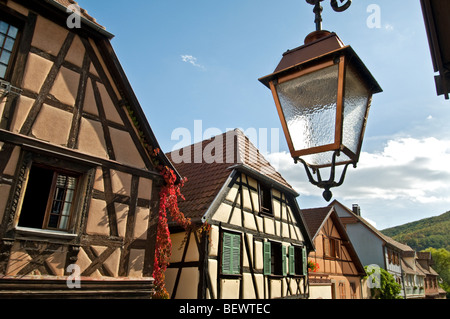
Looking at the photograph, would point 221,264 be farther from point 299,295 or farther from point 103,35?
point 103,35

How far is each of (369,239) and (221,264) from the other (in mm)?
22033

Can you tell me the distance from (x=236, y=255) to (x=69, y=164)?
19.7 feet

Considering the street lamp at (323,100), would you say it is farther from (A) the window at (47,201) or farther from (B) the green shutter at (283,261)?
(B) the green shutter at (283,261)

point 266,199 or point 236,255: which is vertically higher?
point 266,199

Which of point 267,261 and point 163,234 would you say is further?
point 267,261

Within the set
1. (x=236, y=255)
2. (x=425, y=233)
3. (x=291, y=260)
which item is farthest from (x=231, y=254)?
(x=425, y=233)

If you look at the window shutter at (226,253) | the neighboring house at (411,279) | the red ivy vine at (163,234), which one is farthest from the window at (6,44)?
the neighboring house at (411,279)

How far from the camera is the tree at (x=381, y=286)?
2281cm

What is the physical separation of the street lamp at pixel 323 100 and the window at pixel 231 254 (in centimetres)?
803

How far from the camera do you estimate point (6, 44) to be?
19.6ft

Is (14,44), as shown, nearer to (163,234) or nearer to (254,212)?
(163,234)

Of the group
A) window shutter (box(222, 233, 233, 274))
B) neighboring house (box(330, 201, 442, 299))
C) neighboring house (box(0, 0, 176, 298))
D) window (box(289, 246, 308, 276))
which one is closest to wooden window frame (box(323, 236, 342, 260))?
window (box(289, 246, 308, 276))

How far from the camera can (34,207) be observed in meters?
6.03
